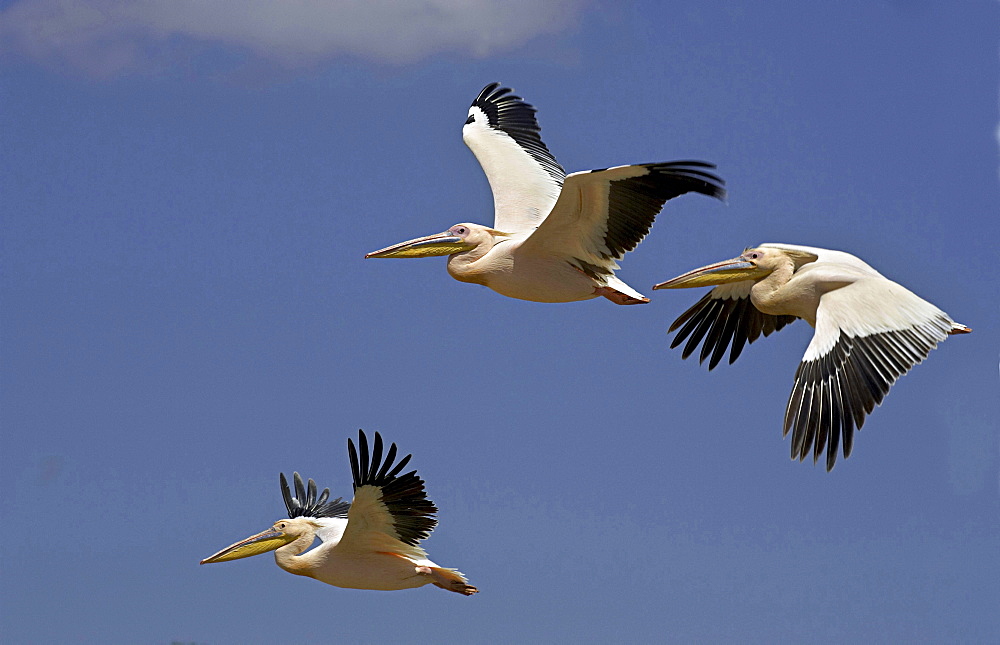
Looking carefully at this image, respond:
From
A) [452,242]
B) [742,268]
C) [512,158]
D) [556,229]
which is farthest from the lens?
[512,158]

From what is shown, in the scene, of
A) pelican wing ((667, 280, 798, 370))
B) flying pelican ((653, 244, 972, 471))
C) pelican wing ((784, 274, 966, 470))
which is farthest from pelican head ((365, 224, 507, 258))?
pelican wing ((784, 274, 966, 470))

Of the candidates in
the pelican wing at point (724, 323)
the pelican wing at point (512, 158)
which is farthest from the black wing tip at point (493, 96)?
the pelican wing at point (724, 323)

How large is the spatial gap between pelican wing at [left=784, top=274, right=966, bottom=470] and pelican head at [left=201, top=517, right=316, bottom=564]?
16.2 ft

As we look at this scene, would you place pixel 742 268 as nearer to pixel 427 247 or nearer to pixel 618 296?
pixel 618 296

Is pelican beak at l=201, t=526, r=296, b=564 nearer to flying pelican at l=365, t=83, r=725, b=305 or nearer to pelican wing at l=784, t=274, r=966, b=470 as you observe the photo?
flying pelican at l=365, t=83, r=725, b=305

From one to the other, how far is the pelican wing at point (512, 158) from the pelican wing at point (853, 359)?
3.40 metres

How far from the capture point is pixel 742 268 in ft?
33.4

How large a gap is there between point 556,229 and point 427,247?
1.59 metres

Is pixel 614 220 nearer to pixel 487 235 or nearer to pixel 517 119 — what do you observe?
pixel 487 235

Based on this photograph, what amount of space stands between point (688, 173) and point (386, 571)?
3.94 m

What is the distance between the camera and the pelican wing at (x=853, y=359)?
28.8 feet

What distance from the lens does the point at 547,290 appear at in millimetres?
10773

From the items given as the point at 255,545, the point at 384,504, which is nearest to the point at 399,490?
the point at 384,504

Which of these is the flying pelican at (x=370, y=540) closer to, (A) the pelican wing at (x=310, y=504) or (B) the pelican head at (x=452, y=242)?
(A) the pelican wing at (x=310, y=504)
